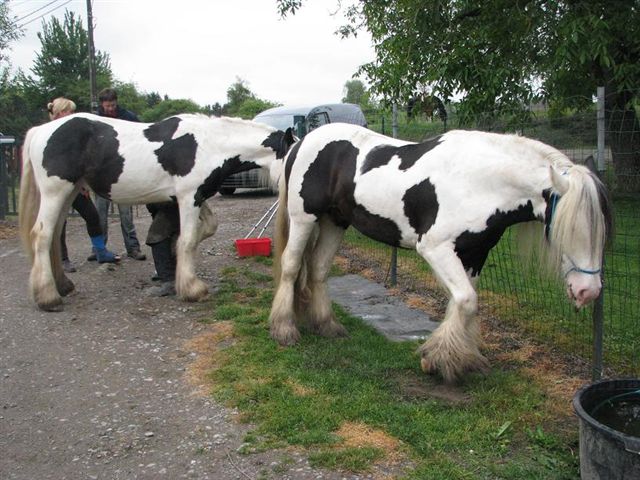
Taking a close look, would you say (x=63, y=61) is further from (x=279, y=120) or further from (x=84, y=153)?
(x=84, y=153)

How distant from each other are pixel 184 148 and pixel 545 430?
4.00 meters

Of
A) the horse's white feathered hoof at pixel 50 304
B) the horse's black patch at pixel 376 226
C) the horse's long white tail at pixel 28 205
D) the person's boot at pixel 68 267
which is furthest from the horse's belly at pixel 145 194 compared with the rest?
the horse's black patch at pixel 376 226

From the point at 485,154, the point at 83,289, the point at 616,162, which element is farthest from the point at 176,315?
the point at 616,162

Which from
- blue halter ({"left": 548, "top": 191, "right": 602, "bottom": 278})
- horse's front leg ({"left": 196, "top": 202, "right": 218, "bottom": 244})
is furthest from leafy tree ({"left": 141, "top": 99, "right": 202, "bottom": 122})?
blue halter ({"left": 548, "top": 191, "right": 602, "bottom": 278})

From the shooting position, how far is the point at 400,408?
3.44 m

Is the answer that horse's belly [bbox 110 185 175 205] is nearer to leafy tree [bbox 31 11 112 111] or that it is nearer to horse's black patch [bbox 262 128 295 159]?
horse's black patch [bbox 262 128 295 159]

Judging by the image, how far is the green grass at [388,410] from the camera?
9.53 feet

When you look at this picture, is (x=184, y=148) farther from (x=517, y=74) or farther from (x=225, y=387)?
(x=517, y=74)

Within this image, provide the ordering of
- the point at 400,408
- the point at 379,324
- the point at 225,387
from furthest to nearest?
the point at 379,324 < the point at 225,387 < the point at 400,408

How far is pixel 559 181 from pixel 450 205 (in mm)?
697

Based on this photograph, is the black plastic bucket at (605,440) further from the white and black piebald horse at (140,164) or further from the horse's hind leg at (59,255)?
the horse's hind leg at (59,255)

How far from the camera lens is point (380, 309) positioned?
221 inches

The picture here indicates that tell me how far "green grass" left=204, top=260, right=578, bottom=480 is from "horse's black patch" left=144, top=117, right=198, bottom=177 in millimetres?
1847

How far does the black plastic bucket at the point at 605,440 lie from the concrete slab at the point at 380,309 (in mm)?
→ 1974
